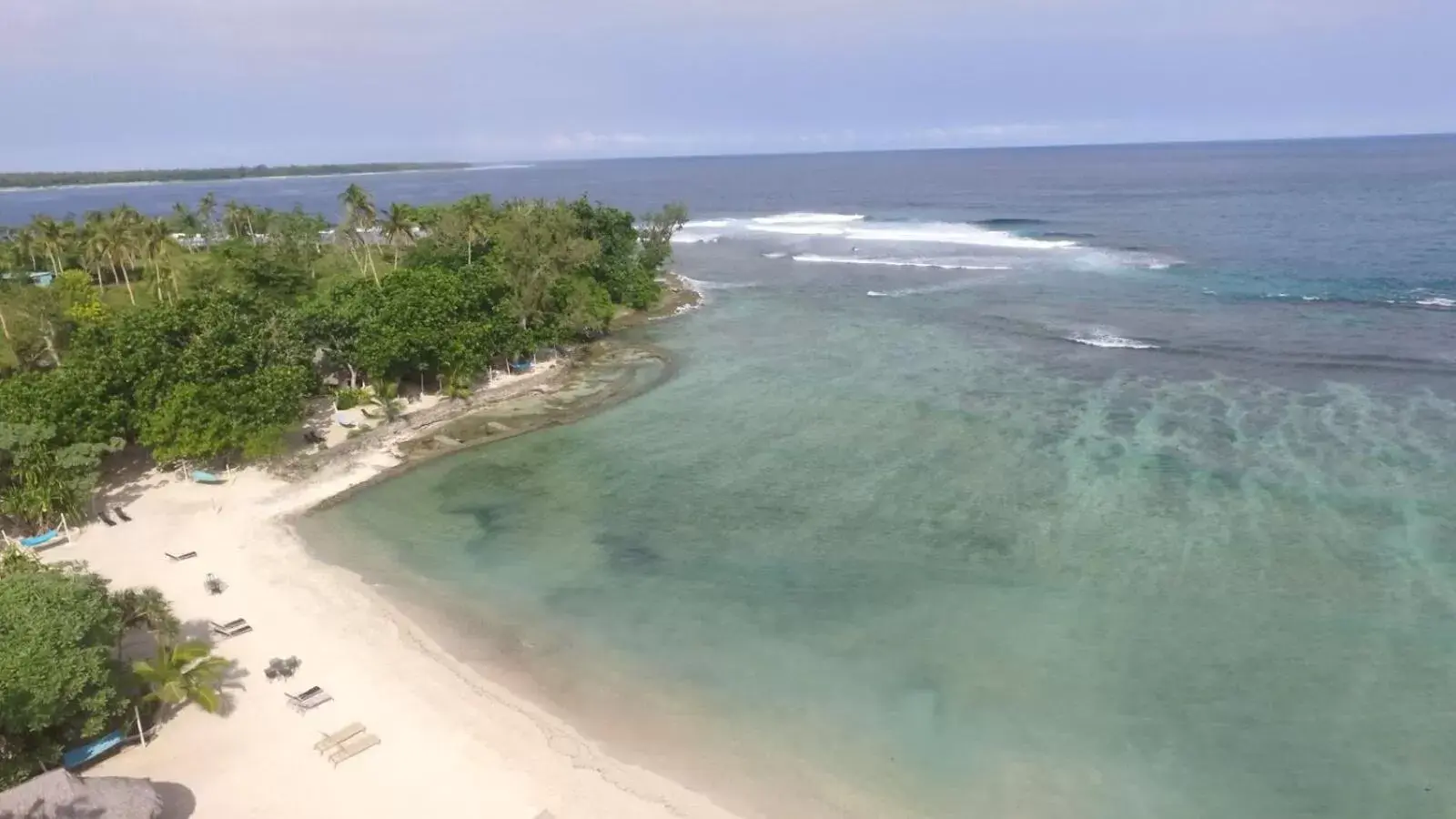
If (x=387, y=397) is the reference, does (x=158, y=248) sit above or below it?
above

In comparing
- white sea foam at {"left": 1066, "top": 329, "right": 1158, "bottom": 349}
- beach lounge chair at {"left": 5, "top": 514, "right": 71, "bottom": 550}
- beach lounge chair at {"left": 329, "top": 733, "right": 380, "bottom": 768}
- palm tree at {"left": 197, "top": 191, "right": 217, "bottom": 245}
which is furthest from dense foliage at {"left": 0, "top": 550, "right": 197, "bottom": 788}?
palm tree at {"left": 197, "top": 191, "right": 217, "bottom": 245}

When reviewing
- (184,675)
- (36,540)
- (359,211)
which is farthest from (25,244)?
(184,675)

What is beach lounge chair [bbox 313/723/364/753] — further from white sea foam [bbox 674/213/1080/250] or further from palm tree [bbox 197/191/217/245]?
palm tree [bbox 197/191/217/245]

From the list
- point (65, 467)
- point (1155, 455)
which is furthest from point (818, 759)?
point (65, 467)

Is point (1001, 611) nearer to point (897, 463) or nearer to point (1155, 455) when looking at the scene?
point (897, 463)

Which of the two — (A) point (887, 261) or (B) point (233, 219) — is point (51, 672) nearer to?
(A) point (887, 261)
